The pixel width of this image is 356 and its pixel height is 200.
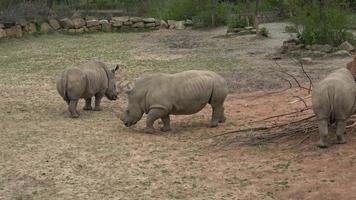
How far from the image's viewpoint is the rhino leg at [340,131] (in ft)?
24.3

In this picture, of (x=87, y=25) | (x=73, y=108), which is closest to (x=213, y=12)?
(x=87, y=25)

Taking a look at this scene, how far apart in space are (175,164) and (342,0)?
45.6 feet

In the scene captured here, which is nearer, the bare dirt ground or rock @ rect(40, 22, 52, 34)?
the bare dirt ground

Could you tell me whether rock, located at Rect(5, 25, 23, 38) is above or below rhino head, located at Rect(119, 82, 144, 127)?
below

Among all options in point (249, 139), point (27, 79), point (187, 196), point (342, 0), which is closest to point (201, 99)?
point (249, 139)

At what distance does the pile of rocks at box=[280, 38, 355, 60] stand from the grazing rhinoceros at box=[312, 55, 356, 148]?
28.6 ft

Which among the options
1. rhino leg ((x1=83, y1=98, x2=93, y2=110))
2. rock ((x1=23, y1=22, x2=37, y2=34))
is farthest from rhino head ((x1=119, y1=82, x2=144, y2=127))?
rock ((x1=23, y1=22, x2=37, y2=34))

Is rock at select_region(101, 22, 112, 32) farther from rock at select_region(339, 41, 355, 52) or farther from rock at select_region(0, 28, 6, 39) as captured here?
rock at select_region(339, 41, 355, 52)

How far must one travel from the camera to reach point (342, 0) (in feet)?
64.1

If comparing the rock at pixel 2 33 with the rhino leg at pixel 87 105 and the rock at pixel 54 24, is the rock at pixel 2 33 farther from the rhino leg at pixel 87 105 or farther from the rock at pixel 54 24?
the rhino leg at pixel 87 105

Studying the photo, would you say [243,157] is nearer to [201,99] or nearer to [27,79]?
[201,99]

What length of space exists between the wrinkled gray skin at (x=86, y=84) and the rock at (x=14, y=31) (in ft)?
41.7

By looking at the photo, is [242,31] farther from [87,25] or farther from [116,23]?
[87,25]

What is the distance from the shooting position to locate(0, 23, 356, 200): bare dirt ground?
6.39m
